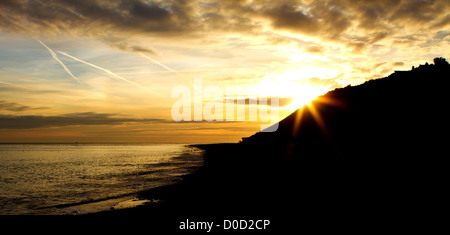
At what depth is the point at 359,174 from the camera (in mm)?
19906

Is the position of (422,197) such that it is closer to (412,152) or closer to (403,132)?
(412,152)

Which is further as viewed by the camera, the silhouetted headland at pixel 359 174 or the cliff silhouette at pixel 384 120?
the cliff silhouette at pixel 384 120

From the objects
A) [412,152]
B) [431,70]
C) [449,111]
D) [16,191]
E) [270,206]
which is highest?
[431,70]

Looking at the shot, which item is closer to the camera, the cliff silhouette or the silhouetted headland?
the silhouetted headland

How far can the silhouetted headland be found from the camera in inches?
468

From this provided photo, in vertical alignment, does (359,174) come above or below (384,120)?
below

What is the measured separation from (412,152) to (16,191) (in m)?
32.1

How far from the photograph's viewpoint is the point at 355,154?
95.1 feet

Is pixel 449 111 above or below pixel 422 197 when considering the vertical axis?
above

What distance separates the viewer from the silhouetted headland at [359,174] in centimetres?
1188

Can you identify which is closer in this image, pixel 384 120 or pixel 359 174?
pixel 359 174
